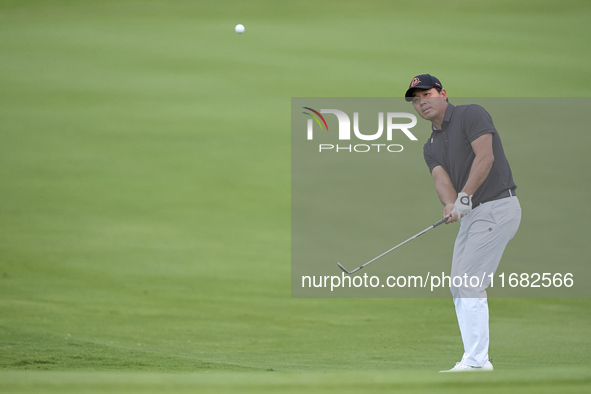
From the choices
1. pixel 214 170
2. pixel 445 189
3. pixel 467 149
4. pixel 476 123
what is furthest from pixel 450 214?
pixel 214 170

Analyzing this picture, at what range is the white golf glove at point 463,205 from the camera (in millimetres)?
2715

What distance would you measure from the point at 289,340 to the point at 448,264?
3.24 ft

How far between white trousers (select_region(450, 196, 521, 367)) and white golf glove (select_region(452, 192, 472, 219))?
20 millimetres

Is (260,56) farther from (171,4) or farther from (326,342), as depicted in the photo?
(326,342)

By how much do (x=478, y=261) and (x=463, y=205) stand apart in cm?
24

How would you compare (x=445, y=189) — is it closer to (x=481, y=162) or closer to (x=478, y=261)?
(x=481, y=162)

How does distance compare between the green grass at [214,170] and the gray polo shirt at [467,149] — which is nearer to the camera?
the gray polo shirt at [467,149]

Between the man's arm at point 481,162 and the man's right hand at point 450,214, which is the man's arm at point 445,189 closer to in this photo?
the man's right hand at point 450,214

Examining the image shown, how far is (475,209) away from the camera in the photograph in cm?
271

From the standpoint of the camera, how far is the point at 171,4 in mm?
4949

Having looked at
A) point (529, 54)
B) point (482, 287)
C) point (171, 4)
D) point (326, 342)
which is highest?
point (171, 4)

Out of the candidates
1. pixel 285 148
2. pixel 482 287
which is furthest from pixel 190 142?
pixel 482 287

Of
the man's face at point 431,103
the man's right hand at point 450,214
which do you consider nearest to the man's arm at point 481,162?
the man's right hand at point 450,214

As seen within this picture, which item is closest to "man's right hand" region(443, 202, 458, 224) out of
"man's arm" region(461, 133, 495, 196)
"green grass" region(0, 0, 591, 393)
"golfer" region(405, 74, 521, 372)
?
"golfer" region(405, 74, 521, 372)
